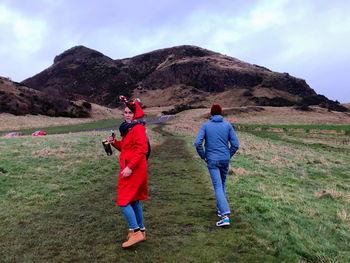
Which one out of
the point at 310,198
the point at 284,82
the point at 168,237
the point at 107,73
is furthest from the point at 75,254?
the point at 107,73

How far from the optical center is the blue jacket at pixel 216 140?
580 cm

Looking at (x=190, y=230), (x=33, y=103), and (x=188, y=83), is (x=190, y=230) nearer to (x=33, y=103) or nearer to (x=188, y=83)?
(x=33, y=103)

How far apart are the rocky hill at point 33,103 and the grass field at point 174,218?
6577 cm

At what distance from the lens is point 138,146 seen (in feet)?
14.9

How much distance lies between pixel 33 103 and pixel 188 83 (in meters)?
101

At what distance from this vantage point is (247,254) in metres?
4.32

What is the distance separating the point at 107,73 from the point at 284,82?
403ft

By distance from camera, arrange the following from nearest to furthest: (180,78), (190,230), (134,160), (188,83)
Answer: (134,160), (190,230), (188,83), (180,78)

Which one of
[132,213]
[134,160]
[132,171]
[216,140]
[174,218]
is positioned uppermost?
[216,140]

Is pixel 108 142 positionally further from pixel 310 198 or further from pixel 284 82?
pixel 284 82

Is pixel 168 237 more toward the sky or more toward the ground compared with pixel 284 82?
more toward the ground

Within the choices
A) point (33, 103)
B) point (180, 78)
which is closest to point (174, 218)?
point (33, 103)

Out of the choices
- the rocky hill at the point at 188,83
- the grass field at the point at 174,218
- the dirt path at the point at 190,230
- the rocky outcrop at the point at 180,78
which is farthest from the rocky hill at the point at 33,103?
the dirt path at the point at 190,230

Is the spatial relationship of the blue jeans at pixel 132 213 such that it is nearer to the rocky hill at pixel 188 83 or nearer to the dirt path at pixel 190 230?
the dirt path at pixel 190 230
